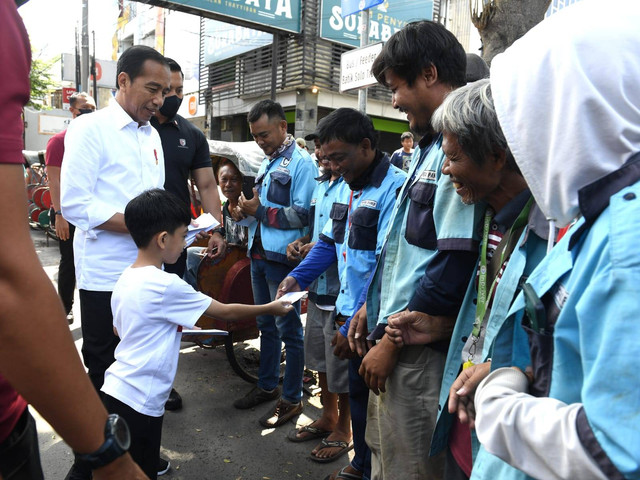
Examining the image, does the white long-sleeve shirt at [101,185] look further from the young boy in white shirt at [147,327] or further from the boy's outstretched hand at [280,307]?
the boy's outstretched hand at [280,307]

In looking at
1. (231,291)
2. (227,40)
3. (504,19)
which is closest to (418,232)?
(231,291)

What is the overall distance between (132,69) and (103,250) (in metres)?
1.02

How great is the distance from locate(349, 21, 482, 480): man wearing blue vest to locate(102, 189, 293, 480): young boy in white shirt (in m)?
0.87

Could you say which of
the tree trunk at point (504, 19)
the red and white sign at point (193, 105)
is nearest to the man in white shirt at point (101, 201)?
the tree trunk at point (504, 19)

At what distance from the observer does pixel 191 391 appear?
3.95 metres

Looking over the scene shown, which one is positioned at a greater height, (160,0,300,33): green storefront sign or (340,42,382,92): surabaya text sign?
(160,0,300,33): green storefront sign

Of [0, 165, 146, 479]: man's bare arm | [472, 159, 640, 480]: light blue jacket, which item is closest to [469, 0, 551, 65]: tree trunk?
[472, 159, 640, 480]: light blue jacket

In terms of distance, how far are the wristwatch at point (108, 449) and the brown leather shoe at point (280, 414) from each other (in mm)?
2518

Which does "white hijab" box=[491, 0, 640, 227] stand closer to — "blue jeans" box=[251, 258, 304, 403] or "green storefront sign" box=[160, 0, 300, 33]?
"blue jeans" box=[251, 258, 304, 403]

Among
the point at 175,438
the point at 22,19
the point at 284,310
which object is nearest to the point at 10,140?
the point at 22,19

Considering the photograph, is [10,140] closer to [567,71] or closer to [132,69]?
[567,71]

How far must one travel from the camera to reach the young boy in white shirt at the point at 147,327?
7.06 feet

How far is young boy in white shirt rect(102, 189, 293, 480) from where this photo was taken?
215 cm

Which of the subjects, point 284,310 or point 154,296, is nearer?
point 154,296
